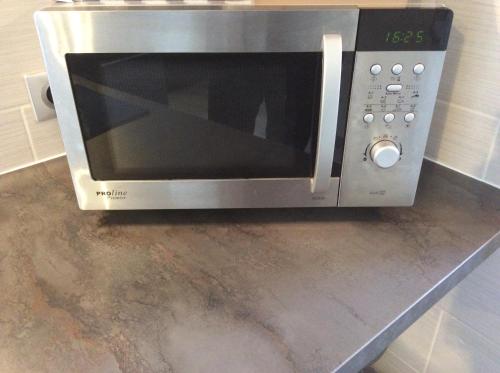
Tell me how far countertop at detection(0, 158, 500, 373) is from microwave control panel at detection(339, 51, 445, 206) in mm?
72

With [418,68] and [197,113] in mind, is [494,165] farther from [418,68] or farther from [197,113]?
[197,113]

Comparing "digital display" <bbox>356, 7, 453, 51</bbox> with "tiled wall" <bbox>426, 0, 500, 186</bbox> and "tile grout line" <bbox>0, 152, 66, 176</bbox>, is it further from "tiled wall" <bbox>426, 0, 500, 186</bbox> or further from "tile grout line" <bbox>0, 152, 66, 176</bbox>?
"tile grout line" <bbox>0, 152, 66, 176</bbox>

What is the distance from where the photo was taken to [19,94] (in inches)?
31.0

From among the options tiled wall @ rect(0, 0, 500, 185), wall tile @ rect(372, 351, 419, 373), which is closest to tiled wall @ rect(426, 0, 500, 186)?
tiled wall @ rect(0, 0, 500, 185)

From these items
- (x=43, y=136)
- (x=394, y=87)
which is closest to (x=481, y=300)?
(x=394, y=87)

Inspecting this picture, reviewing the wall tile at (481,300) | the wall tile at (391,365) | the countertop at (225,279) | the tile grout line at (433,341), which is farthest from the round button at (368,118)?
the wall tile at (391,365)

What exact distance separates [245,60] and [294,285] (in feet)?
0.95

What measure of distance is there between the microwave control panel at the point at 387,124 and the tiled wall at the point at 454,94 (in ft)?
0.62

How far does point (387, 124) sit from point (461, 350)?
584 millimetres

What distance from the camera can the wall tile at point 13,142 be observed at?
0.79 metres

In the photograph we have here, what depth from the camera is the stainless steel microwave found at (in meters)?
0.52

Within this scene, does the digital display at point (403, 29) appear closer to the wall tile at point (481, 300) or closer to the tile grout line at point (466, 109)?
the tile grout line at point (466, 109)

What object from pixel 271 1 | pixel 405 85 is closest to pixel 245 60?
pixel 271 1

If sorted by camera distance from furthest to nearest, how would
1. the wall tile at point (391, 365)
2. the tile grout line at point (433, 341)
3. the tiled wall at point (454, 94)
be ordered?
the wall tile at point (391, 365)
the tile grout line at point (433, 341)
the tiled wall at point (454, 94)
